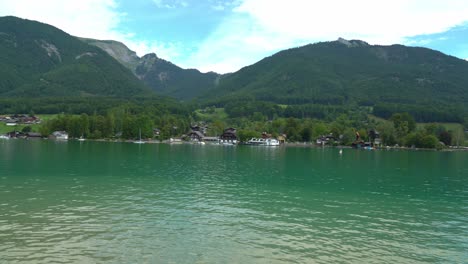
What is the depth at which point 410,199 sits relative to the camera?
3247 centimetres

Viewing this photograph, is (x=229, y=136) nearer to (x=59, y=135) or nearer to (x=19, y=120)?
(x=59, y=135)

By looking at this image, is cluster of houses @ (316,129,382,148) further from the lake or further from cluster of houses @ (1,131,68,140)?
the lake

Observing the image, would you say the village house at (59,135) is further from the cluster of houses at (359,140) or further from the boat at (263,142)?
the cluster of houses at (359,140)

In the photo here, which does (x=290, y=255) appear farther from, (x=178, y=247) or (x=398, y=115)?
(x=398, y=115)

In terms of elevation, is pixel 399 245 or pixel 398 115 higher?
pixel 398 115

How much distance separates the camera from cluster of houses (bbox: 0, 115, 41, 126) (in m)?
184

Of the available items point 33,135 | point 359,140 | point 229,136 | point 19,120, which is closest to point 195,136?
point 229,136

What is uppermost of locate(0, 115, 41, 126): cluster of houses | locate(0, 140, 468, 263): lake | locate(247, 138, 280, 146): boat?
locate(0, 115, 41, 126): cluster of houses

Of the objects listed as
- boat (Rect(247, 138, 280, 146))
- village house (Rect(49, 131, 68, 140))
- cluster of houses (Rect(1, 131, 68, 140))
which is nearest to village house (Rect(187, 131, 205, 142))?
boat (Rect(247, 138, 280, 146))

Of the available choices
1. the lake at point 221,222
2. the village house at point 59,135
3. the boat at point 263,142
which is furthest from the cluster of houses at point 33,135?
the lake at point 221,222

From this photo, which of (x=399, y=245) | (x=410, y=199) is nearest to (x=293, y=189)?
(x=410, y=199)

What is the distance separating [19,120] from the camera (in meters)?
185

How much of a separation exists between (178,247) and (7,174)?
30795mm

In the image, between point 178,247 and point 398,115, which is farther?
point 398,115
